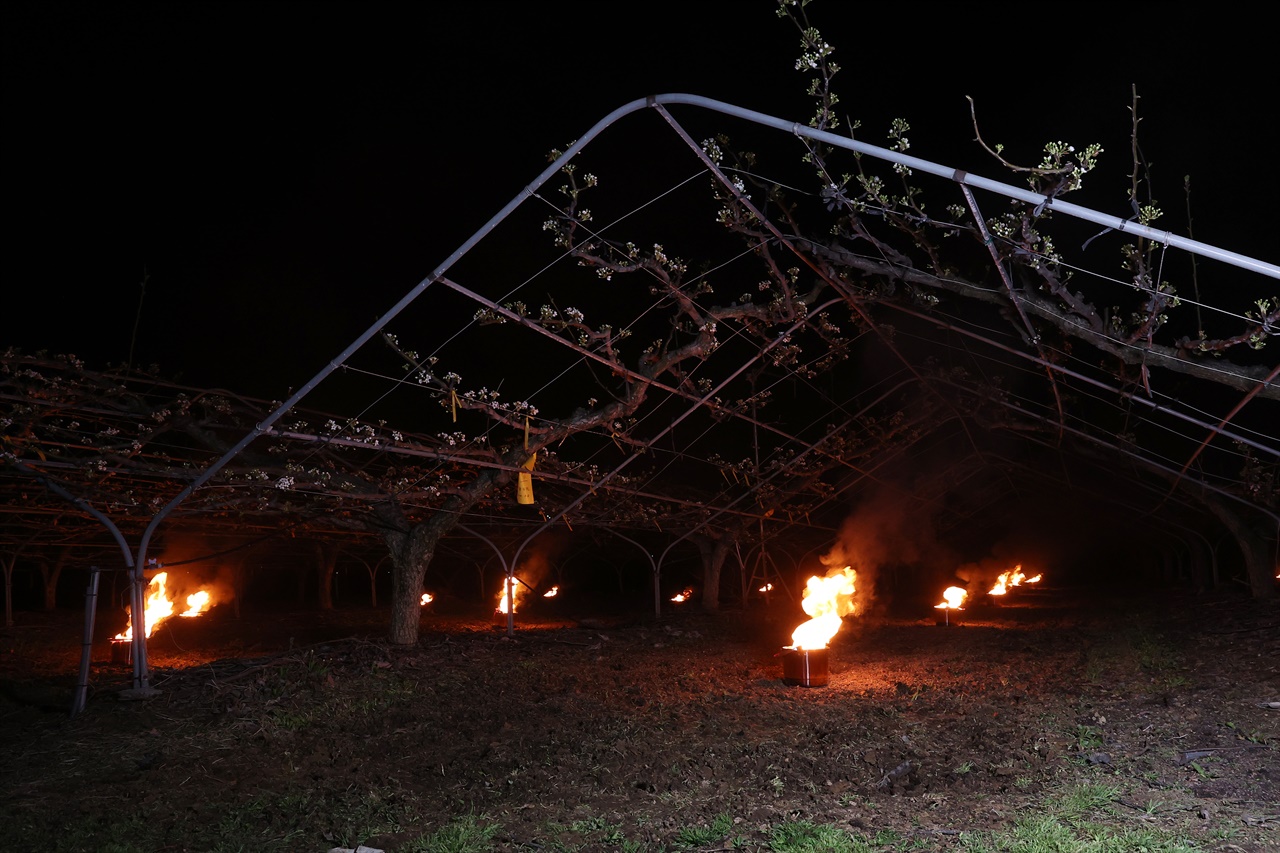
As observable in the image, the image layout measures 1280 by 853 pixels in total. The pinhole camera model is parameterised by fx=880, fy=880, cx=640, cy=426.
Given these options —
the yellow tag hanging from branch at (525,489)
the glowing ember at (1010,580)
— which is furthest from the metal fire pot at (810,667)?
the glowing ember at (1010,580)

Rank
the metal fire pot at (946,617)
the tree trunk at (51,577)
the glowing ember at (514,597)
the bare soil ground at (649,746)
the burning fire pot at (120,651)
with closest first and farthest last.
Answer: the bare soil ground at (649,746)
the burning fire pot at (120,651)
the metal fire pot at (946,617)
the glowing ember at (514,597)
the tree trunk at (51,577)

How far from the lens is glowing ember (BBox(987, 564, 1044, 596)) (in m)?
27.4

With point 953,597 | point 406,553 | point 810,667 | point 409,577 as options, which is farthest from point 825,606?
point 406,553

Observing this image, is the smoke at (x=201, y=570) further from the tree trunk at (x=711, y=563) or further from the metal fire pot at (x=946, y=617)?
the metal fire pot at (x=946, y=617)

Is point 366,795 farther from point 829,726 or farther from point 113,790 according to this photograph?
point 829,726

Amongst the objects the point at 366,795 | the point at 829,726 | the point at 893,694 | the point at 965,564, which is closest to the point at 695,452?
the point at 965,564

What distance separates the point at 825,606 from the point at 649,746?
411 inches

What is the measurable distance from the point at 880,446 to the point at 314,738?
13.1m

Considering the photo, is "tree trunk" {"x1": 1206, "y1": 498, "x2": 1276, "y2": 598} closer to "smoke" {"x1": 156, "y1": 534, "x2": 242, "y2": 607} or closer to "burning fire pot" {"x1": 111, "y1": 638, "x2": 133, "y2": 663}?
"burning fire pot" {"x1": 111, "y1": 638, "x2": 133, "y2": 663}

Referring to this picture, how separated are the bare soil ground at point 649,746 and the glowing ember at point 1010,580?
12.0 meters

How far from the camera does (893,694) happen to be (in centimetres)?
1148

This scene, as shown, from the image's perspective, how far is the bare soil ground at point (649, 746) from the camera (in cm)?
632

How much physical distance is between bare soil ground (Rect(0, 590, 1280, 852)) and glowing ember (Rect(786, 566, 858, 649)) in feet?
2.09

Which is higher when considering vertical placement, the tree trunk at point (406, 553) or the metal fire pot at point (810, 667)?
the tree trunk at point (406, 553)
